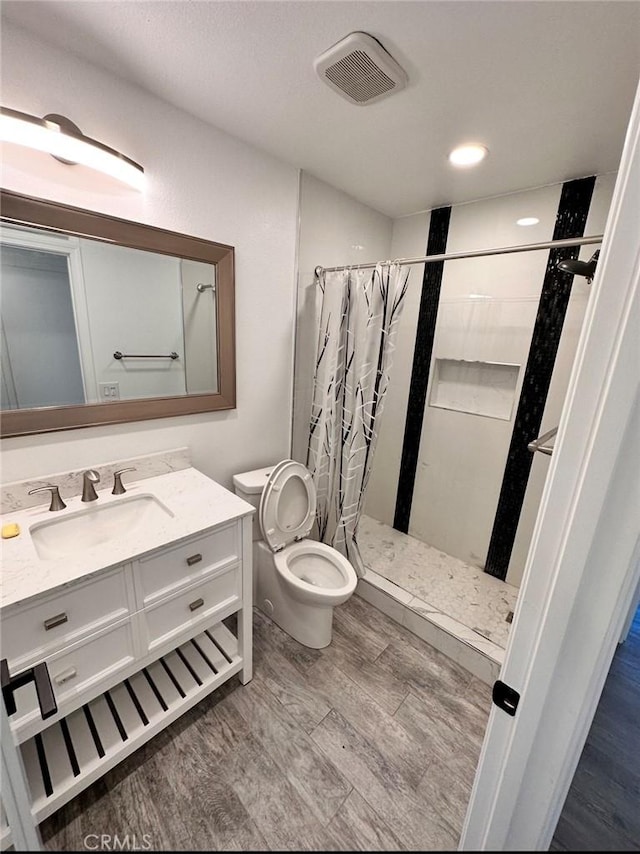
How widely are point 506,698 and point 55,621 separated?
1.14m

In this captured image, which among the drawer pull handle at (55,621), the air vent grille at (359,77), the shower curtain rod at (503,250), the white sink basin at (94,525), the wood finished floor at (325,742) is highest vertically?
the air vent grille at (359,77)

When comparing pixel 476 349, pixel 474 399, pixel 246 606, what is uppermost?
pixel 476 349

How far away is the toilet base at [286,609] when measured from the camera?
69.1 inches

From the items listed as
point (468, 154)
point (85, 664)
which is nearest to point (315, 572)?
point (85, 664)

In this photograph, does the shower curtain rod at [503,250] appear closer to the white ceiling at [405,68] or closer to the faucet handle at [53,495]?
the white ceiling at [405,68]

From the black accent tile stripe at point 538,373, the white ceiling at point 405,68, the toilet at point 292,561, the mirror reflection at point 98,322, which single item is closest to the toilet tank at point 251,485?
the toilet at point 292,561

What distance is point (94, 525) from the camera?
1.38 metres

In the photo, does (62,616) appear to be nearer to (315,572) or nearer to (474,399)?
(315,572)

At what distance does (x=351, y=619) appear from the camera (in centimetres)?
201

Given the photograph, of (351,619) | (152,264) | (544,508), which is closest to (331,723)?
(351,619)

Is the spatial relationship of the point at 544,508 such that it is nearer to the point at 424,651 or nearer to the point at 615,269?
the point at 615,269

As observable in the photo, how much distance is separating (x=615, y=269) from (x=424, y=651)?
1930 mm

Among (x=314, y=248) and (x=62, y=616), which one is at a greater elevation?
(x=314, y=248)

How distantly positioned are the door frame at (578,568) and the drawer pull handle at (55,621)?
107cm
